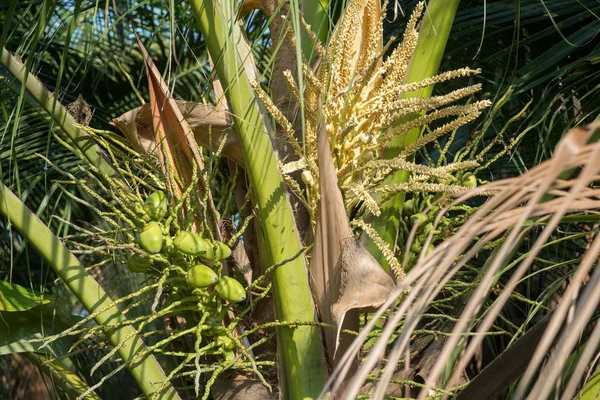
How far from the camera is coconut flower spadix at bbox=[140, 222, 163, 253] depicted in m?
1.04

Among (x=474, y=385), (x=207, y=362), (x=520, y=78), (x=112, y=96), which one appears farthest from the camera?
(x=112, y=96)

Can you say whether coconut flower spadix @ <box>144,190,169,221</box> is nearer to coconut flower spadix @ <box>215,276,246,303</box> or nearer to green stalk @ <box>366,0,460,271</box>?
coconut flower spadix @ <box>215,276,246,303</box>

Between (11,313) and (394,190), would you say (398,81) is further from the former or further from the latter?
(11,313)

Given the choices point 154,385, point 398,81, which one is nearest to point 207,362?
point 154,385

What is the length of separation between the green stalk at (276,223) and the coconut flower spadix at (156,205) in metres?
0.13

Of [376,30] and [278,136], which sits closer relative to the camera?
[376,30]

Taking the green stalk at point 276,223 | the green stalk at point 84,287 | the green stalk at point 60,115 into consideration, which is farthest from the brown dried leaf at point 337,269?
the green stalk at point 60,115

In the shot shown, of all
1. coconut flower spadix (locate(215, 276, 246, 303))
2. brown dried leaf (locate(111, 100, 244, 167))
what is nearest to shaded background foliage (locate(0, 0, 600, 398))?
brown dried leaf (locate(111, 100, 244, 167))

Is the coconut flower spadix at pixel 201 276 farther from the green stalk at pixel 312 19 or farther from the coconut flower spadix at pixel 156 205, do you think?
the green stalk at pixel 312 19

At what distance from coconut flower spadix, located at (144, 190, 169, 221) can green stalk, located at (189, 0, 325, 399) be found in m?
0.13

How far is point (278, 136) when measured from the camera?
1225 millimetres

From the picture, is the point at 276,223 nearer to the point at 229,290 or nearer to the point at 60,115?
the point at 229,290

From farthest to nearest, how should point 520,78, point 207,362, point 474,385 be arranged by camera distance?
point 520,78
point 207,362
point 474,385

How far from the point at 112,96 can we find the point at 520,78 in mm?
1731
